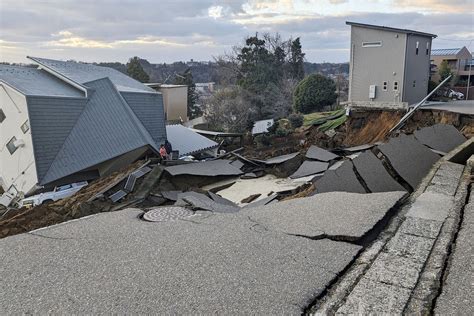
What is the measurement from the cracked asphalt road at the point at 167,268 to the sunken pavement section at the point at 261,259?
0.05 ft

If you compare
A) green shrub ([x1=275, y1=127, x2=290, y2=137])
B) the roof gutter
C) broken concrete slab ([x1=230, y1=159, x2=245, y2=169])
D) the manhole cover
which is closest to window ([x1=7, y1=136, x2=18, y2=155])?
the roof gutter

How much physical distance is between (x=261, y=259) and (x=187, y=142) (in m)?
19.7

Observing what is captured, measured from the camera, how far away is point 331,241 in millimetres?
5133

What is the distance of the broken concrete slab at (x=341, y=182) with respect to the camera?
26.0 ft

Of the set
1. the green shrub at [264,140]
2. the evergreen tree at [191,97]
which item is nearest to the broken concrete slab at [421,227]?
the green shrub at [264,140]

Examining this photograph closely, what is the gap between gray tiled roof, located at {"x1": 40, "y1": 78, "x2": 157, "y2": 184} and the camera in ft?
57.1

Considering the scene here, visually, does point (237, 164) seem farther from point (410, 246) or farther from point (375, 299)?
point (375, 299)

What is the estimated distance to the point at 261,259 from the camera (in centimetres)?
466

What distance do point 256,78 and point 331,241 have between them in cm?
4208

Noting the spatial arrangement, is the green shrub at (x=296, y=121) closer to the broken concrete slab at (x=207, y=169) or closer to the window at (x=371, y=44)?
the window at (x=371, y=44)

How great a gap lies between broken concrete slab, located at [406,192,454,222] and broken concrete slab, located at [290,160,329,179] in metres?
7.84

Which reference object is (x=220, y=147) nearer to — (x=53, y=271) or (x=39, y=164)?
(x=39, y=164)

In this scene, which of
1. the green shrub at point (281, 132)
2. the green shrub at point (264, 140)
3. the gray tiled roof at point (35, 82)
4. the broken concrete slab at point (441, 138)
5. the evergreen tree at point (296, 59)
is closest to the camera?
the broken concrete slab at point (441, 138)

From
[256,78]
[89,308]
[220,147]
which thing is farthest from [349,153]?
[256,78]
